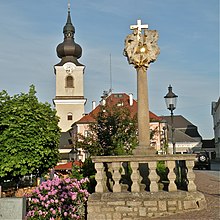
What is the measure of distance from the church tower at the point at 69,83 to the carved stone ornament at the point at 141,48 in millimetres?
46595

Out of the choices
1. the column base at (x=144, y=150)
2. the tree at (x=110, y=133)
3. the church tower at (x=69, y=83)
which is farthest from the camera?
the church tower at (x=69, y=83)

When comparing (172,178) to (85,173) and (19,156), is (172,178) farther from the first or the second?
(19,156)

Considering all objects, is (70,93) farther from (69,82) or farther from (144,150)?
(144,150)

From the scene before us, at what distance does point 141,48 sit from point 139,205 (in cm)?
463

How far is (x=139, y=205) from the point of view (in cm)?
852

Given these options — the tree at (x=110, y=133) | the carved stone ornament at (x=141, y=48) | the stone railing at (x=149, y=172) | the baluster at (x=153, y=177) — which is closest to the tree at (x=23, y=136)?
the tree at (x=110, y=133)

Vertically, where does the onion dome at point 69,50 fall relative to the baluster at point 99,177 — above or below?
above

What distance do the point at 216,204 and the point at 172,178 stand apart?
1.49 meters

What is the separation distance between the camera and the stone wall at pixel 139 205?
27.8 ft

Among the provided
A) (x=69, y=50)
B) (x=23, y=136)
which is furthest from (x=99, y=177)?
(x=69, y=50)

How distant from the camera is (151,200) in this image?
28.0 feet

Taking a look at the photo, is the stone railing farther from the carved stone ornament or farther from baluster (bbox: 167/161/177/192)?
the carved stone ornament

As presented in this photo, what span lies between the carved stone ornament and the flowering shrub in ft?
12.9

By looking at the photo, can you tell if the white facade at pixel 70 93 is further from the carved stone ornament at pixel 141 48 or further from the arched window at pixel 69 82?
the carved stone ornament at pixel 141 48
